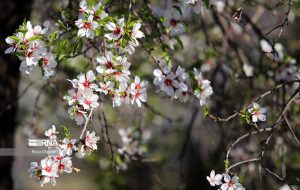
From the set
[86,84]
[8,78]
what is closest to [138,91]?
[86,84]

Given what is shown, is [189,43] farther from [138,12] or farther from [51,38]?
[51,38]

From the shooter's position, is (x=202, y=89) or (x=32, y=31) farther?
(x=202, y=89)

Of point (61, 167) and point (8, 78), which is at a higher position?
point (8, 78)

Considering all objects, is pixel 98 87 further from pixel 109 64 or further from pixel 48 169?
pixel 48 169

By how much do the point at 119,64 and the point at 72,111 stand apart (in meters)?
0.33

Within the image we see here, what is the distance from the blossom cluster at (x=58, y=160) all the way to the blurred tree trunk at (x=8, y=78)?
67.9 inches

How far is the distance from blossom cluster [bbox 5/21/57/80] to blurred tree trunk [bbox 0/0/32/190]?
169 centimetres

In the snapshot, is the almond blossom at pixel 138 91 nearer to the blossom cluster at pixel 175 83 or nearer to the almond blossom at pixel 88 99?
the blossom cluster at pixel 175 83

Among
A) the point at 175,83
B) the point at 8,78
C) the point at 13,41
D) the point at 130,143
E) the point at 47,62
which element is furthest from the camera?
the point at 8,78

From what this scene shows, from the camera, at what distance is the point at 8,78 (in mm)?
4582

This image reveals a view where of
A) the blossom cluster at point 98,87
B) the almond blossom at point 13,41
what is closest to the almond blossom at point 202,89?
the blossom cluster at point 98,87

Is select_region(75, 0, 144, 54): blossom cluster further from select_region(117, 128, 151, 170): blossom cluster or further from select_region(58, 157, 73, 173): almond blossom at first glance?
select_region(117, 128, 151, 170): blossom cluster

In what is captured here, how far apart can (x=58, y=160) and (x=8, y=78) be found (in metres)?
1.98

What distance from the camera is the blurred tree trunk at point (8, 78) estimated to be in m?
4.47
